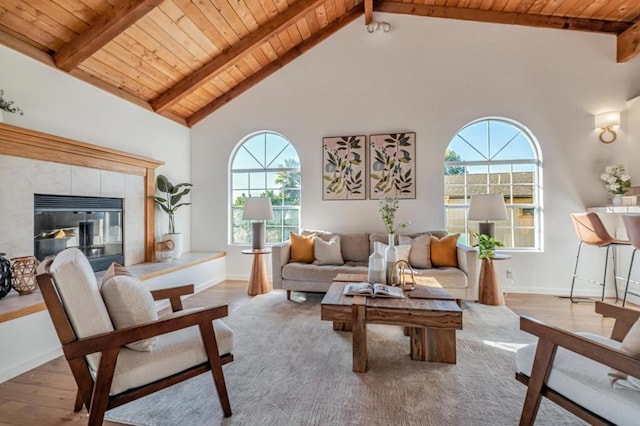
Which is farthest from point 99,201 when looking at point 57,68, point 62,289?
point 62,289

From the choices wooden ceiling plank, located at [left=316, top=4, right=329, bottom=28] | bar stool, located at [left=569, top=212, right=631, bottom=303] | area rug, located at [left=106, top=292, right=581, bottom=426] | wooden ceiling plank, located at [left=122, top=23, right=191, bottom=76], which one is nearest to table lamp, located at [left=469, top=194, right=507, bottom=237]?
bar stool, located at [left=569, top=212, right=631, bottom=303]

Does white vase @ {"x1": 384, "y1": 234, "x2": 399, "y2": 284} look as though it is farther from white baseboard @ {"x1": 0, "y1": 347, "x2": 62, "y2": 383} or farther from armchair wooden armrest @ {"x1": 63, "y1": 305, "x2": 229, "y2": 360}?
white baseboard @ {"x1": 0, "y1": 347, "x2": 62, "y2": 383}

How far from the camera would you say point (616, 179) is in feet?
11.4

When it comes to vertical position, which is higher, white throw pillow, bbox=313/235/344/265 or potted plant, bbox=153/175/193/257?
potted plant, bbox=153/175/193/257

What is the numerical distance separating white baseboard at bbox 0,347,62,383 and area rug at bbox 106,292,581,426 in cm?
98

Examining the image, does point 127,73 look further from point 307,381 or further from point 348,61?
point 307,381

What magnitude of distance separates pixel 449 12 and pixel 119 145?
4.63m

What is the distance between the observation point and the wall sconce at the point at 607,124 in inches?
142

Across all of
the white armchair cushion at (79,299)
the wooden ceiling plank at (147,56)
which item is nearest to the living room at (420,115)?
the wooden ceiling plank at (147,56)

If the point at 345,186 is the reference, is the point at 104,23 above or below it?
above

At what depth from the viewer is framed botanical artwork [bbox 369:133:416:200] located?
4.13 meters

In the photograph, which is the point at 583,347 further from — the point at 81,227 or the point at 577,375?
the point at 81,227

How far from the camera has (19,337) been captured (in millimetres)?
2023

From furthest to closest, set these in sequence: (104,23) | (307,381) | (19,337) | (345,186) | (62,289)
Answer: (345,186)
(104,23)
(19,337)
(307,381)
(62,289)
